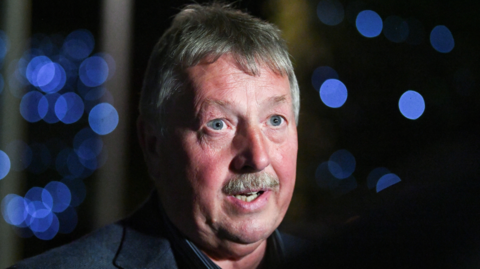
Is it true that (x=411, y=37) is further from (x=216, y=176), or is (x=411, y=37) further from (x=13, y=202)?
(x=13, y=202)

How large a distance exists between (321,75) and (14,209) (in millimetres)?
818

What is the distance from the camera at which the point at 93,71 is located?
0.99 meters

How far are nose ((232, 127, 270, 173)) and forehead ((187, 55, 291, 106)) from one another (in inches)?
2.6

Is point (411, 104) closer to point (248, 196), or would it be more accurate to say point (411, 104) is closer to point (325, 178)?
point (325, 178)

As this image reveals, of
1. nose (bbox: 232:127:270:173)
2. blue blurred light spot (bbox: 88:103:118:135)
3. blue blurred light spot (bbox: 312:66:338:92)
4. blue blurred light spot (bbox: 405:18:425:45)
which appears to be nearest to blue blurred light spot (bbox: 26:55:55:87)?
blue blurred light spot (bbox: 88:103:118:135)

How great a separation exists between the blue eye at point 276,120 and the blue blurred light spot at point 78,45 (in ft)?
1.52

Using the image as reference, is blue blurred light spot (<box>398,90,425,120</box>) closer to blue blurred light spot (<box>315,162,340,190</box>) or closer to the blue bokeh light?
the blue bokeh light

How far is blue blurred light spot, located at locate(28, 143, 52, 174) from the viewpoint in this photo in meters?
0.97

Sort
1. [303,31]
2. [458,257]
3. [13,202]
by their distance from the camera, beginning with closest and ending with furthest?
[458,257] → [13,202] → [303,31]

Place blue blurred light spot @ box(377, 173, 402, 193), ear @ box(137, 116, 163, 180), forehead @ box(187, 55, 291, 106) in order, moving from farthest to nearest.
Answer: blue blurred light spot @ box(377, 173, 402, 193) → ear @ box(137, 116, 163, 180) → forehead @ box(187, 55, 291, 106)

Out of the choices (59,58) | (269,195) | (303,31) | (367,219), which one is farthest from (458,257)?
(59,58)

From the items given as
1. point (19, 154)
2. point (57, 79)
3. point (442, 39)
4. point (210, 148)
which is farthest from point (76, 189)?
point (442, 39)

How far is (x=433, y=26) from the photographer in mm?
1139

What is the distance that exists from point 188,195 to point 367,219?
0.46 metres
